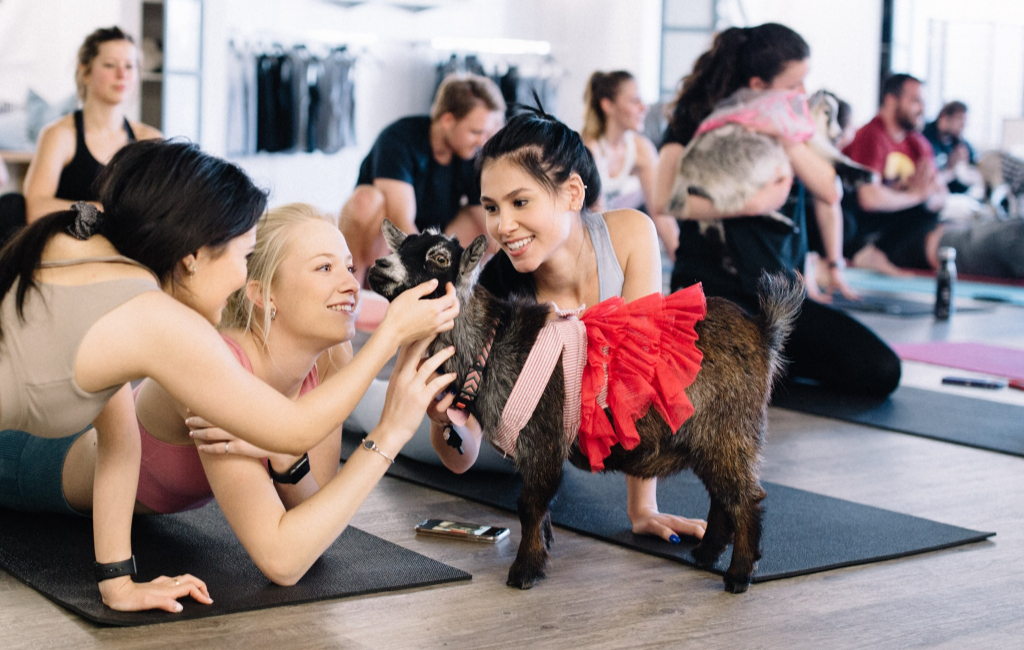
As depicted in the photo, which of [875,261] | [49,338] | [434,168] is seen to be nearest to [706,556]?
[49,338]

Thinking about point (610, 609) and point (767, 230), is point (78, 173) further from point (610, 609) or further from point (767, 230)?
point (610, 609)

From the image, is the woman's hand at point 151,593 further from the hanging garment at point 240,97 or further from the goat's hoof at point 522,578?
the hanging garment at point 240,97

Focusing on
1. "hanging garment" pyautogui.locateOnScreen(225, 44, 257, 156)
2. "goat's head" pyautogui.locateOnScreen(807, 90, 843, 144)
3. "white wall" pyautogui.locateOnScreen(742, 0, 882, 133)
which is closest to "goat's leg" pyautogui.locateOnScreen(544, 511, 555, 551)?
"goat's head" pyautogui.locateOnScreen(807, 90, 843, 144)

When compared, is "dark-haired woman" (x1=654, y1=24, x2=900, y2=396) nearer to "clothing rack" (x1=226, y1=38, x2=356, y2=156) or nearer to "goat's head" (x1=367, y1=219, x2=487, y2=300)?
"goat's head" (x1=367, y1=219, x2=487, y2=300)

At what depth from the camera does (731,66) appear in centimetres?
414

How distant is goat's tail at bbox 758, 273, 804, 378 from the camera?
2188mm

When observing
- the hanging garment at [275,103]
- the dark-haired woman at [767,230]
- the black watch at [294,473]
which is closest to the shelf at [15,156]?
the hanging garment at [275,103]

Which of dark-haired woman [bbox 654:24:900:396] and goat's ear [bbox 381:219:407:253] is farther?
dark-haired woman [bbox 654:24:900:396]

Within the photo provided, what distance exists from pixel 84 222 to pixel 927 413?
3200 mm

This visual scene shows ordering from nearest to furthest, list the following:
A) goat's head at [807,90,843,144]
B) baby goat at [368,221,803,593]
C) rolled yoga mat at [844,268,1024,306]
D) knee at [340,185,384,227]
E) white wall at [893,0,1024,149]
Answer: baby goat at [368,221,803,593] → goat's head at [807,90,843,144] → knee at [340,185,384,227] → rolled yoga mat at [844,268,1024,306] → white wall at [893,0,1024,149]

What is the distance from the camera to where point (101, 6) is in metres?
7.44

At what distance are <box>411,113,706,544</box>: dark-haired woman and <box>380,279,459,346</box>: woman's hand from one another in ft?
0.88

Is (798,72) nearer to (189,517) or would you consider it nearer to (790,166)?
(790,166)

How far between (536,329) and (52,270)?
0.91 meters
